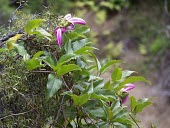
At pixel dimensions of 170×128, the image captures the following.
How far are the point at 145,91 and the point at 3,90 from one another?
9.60 ft

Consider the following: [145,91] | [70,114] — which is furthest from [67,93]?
[145,91]

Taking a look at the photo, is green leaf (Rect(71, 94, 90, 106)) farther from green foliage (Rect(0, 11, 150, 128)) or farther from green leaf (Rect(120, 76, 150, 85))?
green leaf (Rect(120, 76, 150, 85))

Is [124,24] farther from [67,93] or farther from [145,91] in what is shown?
[67,93]

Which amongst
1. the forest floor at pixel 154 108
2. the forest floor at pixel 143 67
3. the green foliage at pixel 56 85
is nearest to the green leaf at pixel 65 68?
the green foliage at pixel 56 85

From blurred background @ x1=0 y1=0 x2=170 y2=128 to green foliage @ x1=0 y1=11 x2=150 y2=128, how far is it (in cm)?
249

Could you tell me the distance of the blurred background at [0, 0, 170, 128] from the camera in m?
3.80

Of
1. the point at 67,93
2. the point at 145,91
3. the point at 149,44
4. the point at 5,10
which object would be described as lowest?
the point at 145,91

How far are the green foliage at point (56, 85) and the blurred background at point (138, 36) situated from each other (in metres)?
2.49

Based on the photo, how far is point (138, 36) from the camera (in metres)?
4.47

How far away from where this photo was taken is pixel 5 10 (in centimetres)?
381

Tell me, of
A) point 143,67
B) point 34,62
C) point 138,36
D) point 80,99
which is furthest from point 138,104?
point 138,36

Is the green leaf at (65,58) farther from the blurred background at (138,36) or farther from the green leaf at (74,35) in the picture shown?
the blurred background at (138,36)

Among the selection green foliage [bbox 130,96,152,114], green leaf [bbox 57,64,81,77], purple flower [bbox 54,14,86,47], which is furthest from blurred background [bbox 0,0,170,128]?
green leaf [bbox 57,64,81,77]

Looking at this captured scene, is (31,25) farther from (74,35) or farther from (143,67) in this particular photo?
(143,67)
